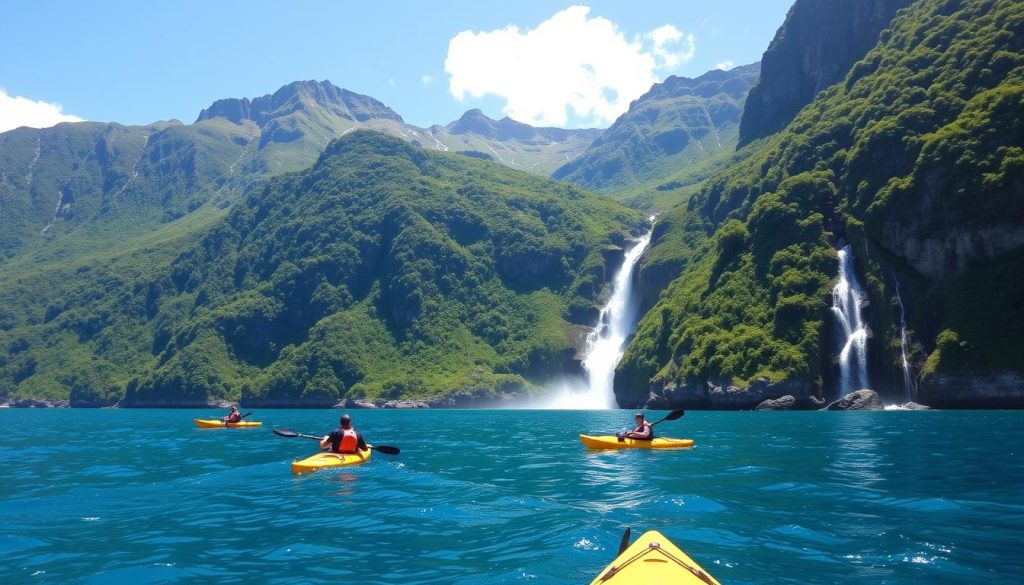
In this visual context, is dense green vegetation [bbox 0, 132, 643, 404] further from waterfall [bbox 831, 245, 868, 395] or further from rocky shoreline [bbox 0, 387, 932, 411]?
waterfall [bbox 831, 245, 868, 395]

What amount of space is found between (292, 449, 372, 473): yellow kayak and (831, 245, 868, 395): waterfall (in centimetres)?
6586

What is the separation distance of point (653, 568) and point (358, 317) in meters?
163

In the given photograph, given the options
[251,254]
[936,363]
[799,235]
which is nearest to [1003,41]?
[799,235]

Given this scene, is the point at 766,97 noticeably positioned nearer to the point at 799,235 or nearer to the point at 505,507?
the point at 799,235

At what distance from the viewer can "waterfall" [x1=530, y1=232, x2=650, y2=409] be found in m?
128

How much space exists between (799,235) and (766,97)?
92.6 meters

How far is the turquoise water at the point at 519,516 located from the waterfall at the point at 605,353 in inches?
3769

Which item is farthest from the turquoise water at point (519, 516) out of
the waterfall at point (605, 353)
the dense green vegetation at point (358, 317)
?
the dense green vegetation at point (358, 317)

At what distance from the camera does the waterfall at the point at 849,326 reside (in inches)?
3046

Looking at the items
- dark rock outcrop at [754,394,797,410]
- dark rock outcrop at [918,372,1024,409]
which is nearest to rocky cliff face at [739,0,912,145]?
dark rock outcrop at [754,394,797,410]

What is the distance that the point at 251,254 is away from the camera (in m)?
199

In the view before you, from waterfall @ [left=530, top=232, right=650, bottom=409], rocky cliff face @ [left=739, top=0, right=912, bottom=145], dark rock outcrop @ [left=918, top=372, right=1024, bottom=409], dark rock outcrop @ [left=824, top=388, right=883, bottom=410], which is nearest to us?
dark rock outcrop @ [left=918, top=372, right=1024, bottom=409]

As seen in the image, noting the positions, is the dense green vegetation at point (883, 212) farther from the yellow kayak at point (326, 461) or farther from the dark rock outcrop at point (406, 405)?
the yellow kayak at point (326, 461)

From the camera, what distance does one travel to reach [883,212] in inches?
3268
